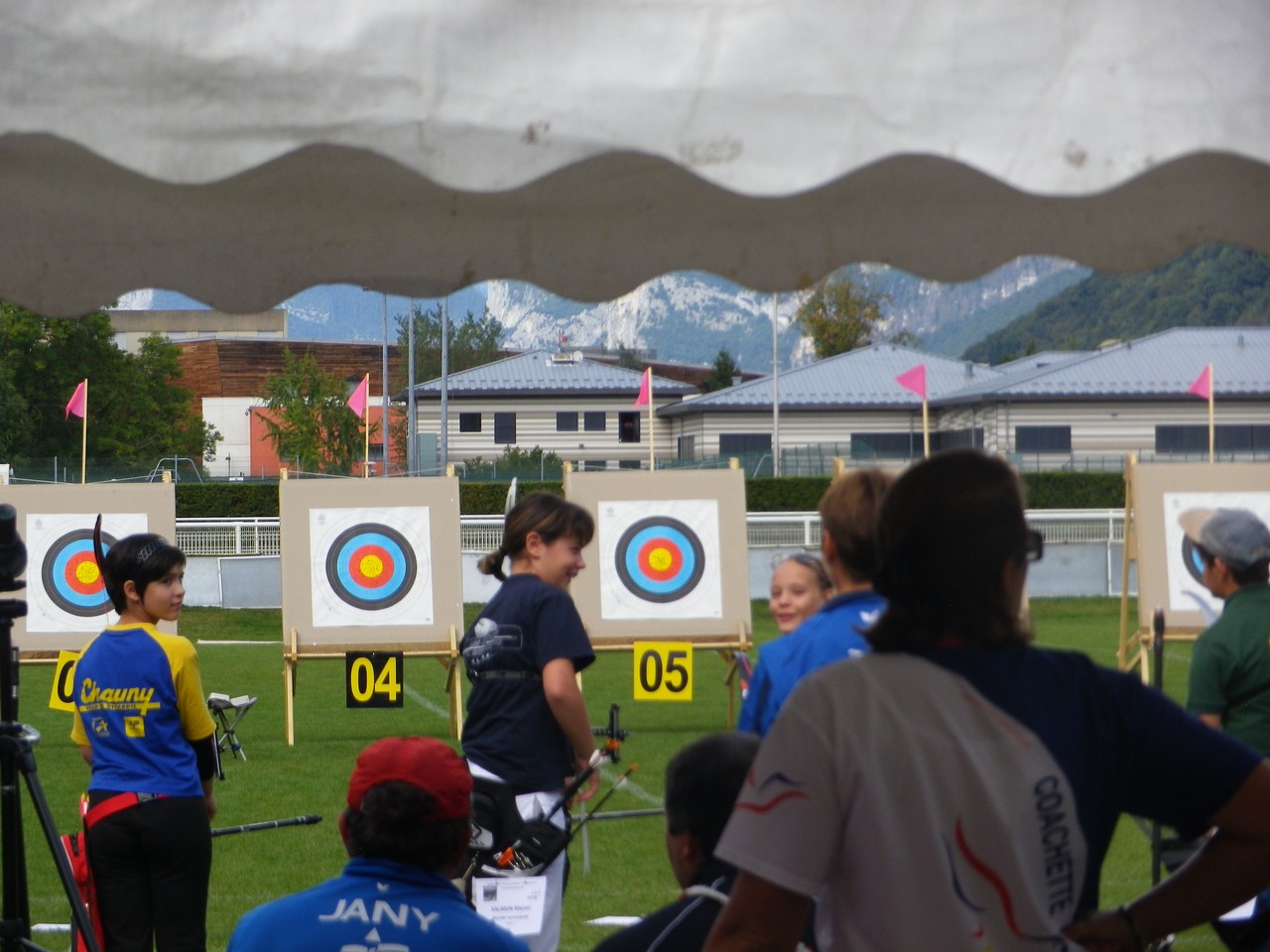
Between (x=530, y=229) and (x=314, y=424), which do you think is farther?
(x=314, y=424)

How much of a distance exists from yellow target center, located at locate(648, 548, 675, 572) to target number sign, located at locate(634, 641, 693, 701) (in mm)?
1454

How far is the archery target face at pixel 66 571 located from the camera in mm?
8594

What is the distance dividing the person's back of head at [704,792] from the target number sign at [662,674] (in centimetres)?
565

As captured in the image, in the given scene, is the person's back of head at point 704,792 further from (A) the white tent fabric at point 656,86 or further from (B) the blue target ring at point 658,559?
(B) the blue target ring at point 658,559

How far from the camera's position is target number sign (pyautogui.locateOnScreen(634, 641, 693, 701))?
734 centimetres

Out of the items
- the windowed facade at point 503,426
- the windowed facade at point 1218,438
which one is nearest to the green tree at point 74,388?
the windowed facade at point 503,426

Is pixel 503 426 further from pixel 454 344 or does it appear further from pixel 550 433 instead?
pixel 454 344

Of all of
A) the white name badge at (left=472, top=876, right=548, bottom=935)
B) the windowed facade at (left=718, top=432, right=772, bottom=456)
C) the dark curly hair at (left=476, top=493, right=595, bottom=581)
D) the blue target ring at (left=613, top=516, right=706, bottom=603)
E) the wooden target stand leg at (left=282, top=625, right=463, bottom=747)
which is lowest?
the wooden target stand leg at (left=282, top=625, right=463, bottom=747)

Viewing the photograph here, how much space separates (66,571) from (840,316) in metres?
52.3

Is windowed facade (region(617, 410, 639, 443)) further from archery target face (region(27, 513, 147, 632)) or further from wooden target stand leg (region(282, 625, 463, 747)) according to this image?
wooden target stand leg (region(282, 625, 463, 747))

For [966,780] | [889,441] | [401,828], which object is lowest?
[401,828]

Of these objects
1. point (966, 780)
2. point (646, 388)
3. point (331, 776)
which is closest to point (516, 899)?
point (966, 780)

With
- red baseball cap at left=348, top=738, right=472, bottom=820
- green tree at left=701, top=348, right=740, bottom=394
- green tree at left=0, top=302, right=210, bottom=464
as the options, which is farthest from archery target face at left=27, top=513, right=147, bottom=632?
green tree at left=701, top=348, right=740, bottom=394

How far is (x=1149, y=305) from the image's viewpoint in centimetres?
10719
